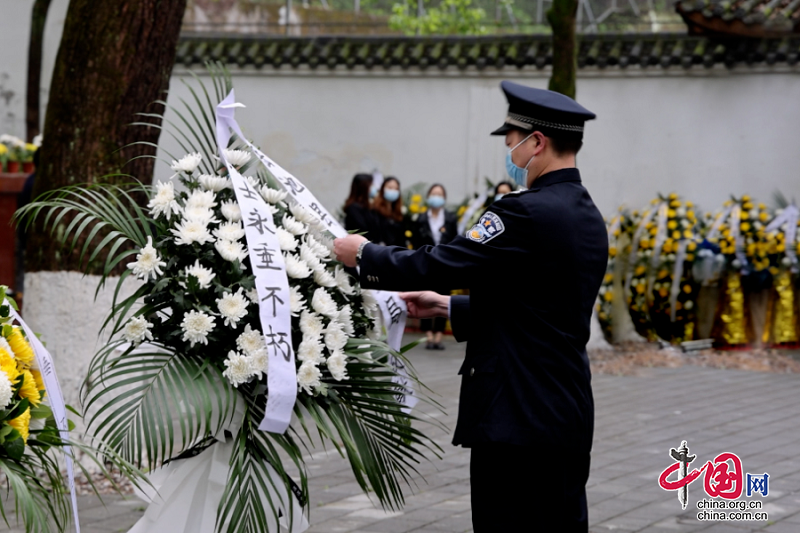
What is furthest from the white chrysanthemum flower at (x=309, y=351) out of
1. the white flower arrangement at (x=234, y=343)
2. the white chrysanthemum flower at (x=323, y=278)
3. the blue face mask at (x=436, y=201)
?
the blue face mask at (x=436, y=201)

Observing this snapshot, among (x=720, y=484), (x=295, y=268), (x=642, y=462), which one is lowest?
(x=642, y=462)

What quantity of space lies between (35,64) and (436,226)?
5.40 m

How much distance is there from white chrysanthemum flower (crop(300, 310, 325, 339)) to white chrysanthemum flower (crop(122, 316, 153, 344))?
45 cm

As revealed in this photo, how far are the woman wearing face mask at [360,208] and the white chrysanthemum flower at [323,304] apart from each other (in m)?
6.81

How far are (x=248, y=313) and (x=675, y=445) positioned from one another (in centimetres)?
415

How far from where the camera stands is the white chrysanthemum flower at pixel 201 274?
114 inches

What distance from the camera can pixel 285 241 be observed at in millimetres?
3020

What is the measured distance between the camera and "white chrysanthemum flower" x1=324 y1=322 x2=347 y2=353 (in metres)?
2.99

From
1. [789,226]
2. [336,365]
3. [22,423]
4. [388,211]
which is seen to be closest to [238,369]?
[336,365]

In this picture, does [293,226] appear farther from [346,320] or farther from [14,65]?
[14,65]

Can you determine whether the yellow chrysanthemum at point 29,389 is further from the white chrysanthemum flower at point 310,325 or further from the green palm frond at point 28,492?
the white chrysanthemum flower at point 310,325

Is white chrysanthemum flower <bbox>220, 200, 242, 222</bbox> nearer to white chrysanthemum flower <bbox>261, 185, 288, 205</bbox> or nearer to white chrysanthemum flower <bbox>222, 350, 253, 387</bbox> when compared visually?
white chrysanthemum flower <bbox>261, 185, 288, 205</bbox>

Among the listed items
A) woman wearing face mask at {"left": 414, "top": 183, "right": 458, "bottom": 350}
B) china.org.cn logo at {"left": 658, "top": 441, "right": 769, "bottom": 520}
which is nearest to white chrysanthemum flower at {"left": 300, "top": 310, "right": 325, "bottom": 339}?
china.org.cn logo at {"left": 658, "top": 441, "right": 769, "bottom": 520}

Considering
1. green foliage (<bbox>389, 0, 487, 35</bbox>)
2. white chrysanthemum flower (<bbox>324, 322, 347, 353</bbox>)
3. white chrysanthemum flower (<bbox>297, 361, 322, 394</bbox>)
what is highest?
green foliage (<bbox>389, 0, 487, 35</bbox>)
